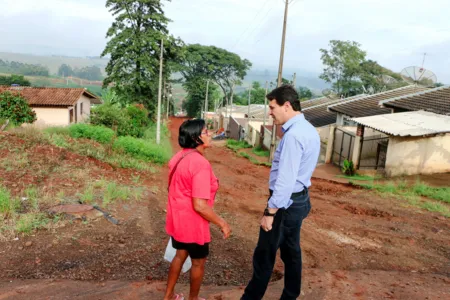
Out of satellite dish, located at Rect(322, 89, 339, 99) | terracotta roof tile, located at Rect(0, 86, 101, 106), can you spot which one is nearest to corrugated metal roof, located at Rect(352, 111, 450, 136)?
satellite dish, located at Rect(322, 89, 339, 99)

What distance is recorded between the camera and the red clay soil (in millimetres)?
3504

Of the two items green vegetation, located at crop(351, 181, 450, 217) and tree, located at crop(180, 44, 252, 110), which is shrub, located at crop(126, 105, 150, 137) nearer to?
green vegetation, located at crop(351, 181, 450, 217)

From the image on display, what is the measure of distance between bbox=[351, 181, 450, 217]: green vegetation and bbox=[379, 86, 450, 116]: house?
17.4ft

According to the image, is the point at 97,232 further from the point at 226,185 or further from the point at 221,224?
the point at 226,185

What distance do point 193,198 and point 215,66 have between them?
43.5 metres

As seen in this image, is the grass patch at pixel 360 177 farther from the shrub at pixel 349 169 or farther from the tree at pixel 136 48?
the tree at pixel 136 48

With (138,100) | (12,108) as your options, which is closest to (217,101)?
(138,100)

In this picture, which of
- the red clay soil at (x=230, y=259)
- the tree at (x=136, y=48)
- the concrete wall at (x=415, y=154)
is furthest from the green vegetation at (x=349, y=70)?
the red clay soil at (x=230, y=259)

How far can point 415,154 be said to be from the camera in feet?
40.6

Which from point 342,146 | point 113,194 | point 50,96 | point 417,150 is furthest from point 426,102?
point 50,96

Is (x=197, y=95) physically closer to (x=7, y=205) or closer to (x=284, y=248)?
(x=7, y=205)

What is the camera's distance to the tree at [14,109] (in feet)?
56.3

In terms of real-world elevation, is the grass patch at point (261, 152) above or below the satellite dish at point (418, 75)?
below

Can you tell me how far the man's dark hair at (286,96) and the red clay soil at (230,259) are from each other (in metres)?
1.80
